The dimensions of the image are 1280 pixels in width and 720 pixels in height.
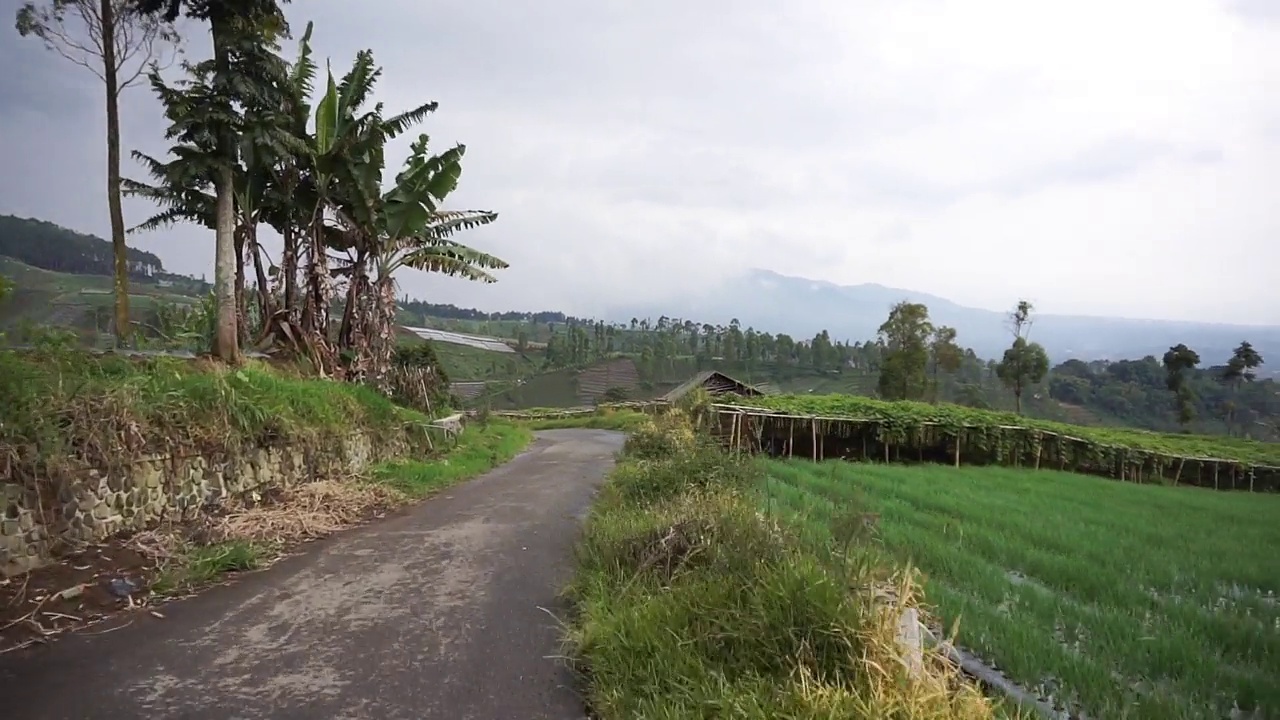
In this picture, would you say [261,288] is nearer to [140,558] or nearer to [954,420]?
[140,558]

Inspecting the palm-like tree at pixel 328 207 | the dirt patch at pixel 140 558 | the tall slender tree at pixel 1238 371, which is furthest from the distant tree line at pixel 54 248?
the tall slender tree at pixel 1238 371

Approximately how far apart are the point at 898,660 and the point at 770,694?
570 millimetres

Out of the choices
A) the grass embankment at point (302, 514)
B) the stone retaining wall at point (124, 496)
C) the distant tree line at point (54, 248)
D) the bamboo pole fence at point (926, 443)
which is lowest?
the bamboo pole fence at point (926, 443)

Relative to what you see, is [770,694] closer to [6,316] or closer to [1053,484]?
[6,316]

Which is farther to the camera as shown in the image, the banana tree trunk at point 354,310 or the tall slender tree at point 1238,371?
the banana tree trunk at point 354,310

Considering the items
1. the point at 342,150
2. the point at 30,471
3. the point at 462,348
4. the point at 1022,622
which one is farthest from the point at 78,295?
the point at 462,348

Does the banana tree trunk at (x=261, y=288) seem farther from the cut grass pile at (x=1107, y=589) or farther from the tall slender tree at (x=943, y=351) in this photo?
the tall slender tree at (x=943, y=351)

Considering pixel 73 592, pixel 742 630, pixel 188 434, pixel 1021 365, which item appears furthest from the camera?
pixel 1021 365

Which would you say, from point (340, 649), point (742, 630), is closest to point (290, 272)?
point (340, 649)

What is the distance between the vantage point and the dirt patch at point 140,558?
4184 millimetres

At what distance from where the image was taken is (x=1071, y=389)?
109ft

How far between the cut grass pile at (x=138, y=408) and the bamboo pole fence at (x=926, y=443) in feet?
38.3

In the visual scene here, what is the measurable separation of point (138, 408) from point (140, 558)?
1.36 meters

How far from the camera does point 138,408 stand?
5727mm
